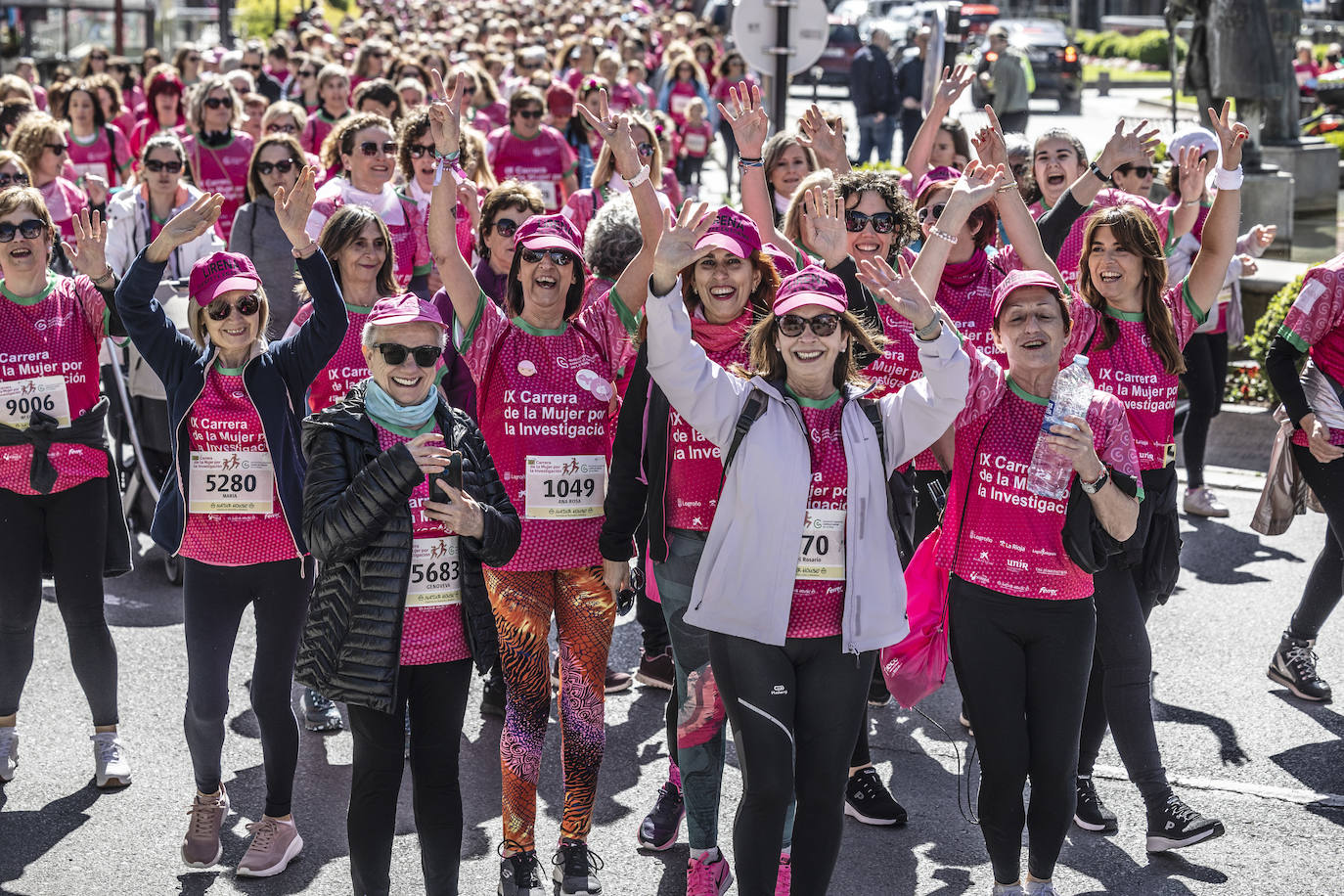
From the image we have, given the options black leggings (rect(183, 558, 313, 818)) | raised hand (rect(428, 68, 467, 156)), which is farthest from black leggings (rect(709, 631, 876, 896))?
raised hand (rect(428, 68, 467, 156))

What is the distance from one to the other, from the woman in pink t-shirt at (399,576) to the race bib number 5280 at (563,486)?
1.73 ft

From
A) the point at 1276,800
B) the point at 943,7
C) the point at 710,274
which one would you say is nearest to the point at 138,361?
the point at 710,274

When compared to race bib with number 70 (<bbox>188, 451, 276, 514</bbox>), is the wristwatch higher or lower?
higher

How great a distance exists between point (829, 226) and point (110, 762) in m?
3.07

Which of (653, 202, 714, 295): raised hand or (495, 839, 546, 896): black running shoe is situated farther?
(495, 839, 546, 896): black running shoe

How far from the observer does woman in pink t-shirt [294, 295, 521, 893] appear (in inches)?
167

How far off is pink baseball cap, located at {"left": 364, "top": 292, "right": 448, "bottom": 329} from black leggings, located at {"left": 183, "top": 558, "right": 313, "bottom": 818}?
1.08 m

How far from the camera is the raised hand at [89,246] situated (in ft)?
17.4

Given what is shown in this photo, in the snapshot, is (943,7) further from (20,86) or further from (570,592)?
(570,592)

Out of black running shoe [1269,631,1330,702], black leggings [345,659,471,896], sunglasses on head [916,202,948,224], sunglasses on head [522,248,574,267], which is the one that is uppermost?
sunglasses on head [916,202,948,224]

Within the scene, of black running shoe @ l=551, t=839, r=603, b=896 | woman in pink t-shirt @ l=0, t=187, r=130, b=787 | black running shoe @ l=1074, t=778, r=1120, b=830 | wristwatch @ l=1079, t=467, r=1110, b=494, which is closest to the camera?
wristwatch @ l=1079, t=467, r=1110, b=494

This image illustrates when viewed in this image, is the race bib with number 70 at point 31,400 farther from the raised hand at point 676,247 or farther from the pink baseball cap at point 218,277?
the raised hand at point 676,247

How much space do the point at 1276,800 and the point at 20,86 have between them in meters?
10.6

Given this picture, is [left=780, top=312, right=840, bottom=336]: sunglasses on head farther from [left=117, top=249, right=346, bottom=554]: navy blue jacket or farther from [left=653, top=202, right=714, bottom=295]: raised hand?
[left=117, top=249, right=346, bottom=554]: navy blue jacket
